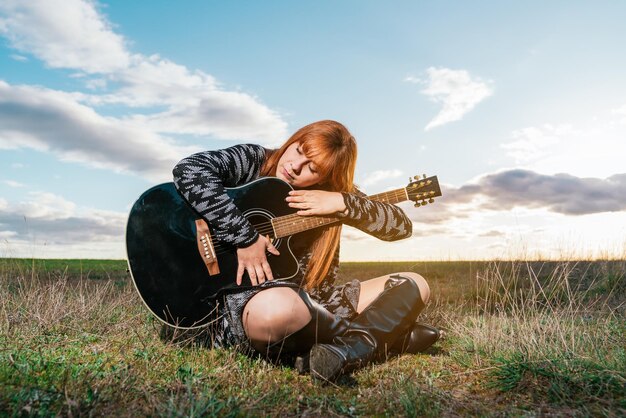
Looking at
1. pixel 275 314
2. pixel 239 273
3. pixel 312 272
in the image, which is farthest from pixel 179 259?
pixel 312 272

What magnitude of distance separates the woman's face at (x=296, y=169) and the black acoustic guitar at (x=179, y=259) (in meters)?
0.31

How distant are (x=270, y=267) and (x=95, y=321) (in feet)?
7.11

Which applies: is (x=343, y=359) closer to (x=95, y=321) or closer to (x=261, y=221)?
(x=261, y=221)

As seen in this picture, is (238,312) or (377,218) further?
(377,218)

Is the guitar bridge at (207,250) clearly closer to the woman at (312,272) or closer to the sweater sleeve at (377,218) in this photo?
the woman at (312,272)

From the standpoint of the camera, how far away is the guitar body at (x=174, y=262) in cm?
317

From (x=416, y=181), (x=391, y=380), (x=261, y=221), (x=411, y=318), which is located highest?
(x=416, y=181)

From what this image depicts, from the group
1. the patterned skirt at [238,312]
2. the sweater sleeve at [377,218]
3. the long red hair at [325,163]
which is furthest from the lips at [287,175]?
the patterned skirt at [238,312]

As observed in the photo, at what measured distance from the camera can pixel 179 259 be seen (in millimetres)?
3197

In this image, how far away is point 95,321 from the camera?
178 inches

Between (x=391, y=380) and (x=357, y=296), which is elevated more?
(x=357, y=296)

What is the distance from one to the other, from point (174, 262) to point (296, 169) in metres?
1.02

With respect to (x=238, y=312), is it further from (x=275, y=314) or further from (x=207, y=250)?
(x=207, y=250)

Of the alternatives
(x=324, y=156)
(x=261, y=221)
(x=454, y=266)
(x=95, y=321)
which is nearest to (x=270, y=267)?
(x=261, y=221)
